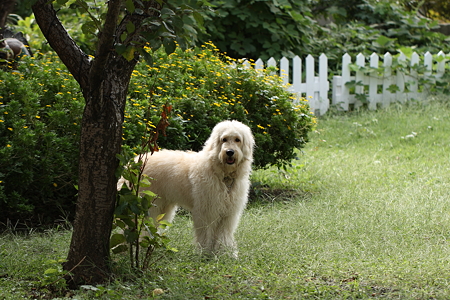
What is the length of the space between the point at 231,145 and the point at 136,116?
1.60 metres

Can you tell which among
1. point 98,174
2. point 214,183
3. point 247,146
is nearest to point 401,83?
point 247,146

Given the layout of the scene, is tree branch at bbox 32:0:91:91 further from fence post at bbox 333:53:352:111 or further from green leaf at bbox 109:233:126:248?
fence post at bbox 333:53:352:111

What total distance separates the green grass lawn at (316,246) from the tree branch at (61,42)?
1432 millimetres

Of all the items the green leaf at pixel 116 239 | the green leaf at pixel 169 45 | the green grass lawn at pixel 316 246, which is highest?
the green leaf at pixel 169 45

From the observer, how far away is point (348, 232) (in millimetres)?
5215

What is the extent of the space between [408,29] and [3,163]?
12210 millimetres

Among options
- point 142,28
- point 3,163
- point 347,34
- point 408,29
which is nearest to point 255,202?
point 3,163

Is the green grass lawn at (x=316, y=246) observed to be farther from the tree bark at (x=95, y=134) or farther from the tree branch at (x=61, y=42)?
the tree branch at (x=61, y=42)

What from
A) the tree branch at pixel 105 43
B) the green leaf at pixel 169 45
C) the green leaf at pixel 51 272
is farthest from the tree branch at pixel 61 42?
the green leaf at pixel 51 272

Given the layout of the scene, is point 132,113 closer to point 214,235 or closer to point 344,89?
point 214,235

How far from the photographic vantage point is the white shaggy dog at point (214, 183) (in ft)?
15.6

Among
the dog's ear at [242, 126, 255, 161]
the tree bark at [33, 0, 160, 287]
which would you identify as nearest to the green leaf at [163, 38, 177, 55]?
the tree bark at [33, 0, 160, 287]

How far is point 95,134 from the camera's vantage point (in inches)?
146

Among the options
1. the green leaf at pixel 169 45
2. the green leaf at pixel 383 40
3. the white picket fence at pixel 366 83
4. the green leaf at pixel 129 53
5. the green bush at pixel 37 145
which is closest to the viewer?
the green leaf at pixel 169 45
